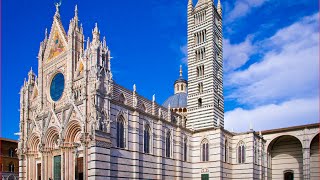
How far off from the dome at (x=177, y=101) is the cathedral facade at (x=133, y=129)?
11.1 ft

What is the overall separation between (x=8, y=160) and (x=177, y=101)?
967 inches

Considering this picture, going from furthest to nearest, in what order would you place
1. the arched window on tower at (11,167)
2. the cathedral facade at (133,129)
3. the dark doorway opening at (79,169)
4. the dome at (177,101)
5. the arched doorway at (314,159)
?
the dome at (177,101) < the arched window on tower at (11,167) < the arched doorway at (314,159) < the dark doorway opening at (79,169) < the cathedral facade at (133,129)

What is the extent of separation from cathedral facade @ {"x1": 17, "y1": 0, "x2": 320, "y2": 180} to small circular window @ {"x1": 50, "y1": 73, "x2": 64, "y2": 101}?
4.5 inches

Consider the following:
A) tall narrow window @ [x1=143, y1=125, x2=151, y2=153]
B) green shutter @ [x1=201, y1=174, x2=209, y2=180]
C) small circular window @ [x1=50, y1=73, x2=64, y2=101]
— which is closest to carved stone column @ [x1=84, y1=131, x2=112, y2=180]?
tall narrow window @ [x1=143, y1=125, x2=151, y2=153]

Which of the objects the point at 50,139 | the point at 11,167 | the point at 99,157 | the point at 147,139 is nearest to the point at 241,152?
the point at 147,139

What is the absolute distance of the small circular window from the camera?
33.2 metres

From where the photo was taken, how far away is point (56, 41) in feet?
115

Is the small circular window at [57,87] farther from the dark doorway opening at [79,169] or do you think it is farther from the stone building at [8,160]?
the stone building at [8,160]

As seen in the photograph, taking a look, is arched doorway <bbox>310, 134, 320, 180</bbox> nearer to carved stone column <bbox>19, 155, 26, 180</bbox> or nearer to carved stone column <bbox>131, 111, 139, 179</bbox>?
carved stone column <bbox>131, 111, 139, 179</bbox>

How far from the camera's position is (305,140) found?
137 feet

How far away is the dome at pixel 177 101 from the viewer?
5219cm

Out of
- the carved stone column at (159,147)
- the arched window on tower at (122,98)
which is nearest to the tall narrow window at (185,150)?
the carved stone column at (159,147)

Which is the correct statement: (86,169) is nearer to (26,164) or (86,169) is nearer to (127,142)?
(127,142)

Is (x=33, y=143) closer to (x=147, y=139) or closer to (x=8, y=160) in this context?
(x=147, y=139)
